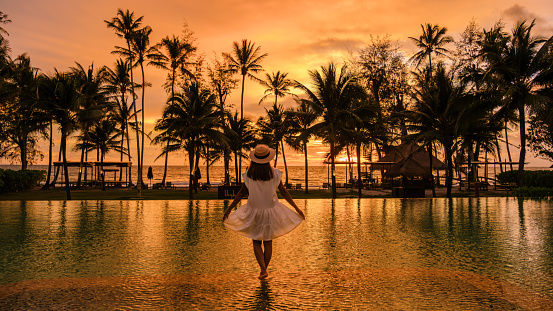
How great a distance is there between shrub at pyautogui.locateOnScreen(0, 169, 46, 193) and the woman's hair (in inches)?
1200

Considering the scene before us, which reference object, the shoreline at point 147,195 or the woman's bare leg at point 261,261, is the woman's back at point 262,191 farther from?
the shoreline at point 147,195

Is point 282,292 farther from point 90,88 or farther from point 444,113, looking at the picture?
point 90,88

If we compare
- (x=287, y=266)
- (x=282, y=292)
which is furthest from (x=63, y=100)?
(x=282, y=292)

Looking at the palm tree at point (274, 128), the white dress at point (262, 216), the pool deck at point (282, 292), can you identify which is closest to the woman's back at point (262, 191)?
the white dress at point (262, 216)

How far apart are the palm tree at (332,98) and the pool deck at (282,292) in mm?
23320

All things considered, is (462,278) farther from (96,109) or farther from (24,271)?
(96,109)

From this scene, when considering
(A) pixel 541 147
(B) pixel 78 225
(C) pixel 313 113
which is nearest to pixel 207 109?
(C) pixel 313 113

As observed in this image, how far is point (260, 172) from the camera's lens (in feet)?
22.7

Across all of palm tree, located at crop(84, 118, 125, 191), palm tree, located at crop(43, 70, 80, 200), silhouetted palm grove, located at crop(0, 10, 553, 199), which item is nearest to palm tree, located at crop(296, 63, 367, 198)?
silhouetted palm grove, located at crop(0, 10, 553, 199)

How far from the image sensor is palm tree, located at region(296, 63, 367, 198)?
30.1 metres

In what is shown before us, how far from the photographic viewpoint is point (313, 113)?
31000mm

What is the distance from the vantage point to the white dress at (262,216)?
690 centimetres

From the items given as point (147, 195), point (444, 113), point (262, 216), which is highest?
point (444, 113)

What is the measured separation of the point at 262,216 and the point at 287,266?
4.53ft
